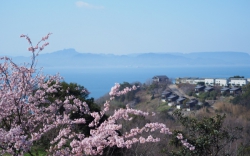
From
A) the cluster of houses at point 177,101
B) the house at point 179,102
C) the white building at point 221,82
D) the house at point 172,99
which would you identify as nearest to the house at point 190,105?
the cluster of houses at point 177,101

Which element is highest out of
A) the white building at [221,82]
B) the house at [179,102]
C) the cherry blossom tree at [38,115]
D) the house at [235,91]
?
the cherry blossom tree at [38,115]

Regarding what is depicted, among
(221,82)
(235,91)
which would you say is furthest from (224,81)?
(235,91)

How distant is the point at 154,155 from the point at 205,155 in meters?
3.18

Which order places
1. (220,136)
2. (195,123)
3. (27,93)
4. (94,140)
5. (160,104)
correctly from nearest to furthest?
(94,140), (27,93), (220,136), (195,123), (160,104)

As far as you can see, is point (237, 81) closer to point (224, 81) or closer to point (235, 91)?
point (224, 81)

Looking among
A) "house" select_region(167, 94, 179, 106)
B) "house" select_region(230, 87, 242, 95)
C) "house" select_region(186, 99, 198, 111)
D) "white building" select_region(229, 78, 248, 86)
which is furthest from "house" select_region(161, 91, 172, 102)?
"white building" select_region(229, 78, 248, 86)

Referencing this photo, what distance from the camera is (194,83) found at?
167 feet

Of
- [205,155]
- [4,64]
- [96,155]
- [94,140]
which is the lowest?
[205,155]

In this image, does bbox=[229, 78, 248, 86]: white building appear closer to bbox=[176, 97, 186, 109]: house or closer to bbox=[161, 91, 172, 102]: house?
bbox=[161, 91, 172, 102]: house

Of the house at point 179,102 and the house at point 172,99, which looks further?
the house at point 172,99

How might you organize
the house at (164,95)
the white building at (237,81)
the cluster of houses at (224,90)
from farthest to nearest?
the white building at (237,81) < the house at (164,95) < the cluster of houses at (224,90)

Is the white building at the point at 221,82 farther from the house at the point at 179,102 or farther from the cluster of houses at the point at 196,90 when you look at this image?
the house at the point at 179,102

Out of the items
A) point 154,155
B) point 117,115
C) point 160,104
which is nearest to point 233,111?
point 160,104

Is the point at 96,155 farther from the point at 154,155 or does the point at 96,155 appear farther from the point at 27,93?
the point at 154,155
